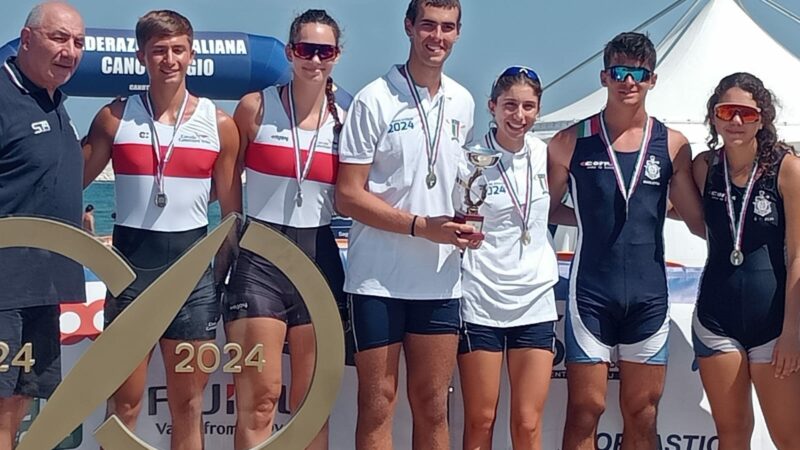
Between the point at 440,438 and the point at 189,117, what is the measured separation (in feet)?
5.22

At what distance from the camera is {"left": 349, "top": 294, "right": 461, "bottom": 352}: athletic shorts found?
405cm

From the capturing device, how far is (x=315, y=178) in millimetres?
4133

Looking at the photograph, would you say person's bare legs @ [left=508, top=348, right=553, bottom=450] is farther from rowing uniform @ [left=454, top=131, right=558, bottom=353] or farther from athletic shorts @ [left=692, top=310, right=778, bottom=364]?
athletic shorts @ [left=692, top=310, right=778, bottom=364]

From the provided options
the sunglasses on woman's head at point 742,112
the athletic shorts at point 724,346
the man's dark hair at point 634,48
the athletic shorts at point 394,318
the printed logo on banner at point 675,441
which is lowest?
the printed logo on banner at point 675,441

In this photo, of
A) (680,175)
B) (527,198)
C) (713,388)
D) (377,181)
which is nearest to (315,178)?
(377,181)

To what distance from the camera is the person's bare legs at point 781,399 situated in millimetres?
4160

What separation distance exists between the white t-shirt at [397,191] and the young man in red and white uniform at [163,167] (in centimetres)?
52

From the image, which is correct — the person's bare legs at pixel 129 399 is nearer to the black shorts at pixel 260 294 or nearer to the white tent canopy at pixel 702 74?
the black shorts at pixel 260 294

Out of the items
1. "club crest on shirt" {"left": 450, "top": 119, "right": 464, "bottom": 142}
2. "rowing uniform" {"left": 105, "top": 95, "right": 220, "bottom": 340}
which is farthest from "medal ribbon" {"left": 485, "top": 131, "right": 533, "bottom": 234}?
"rowing uniform" {"left": 105, "top": 95, "right": 220, "bottom": 340}

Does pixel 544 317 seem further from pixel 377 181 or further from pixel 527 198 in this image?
pixel 377 181

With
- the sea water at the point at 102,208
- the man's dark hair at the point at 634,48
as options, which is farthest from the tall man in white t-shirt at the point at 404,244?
the sea water at the point at 102,208

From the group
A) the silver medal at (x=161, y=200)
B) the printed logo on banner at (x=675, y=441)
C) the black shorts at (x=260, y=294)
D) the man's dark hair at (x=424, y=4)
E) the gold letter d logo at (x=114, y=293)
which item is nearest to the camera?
the gold letter d logo at (x=114, y=293)

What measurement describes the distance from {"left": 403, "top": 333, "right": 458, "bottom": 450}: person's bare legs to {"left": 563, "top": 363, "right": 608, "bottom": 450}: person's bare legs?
0.55 metres

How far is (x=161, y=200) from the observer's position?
4.02 m
